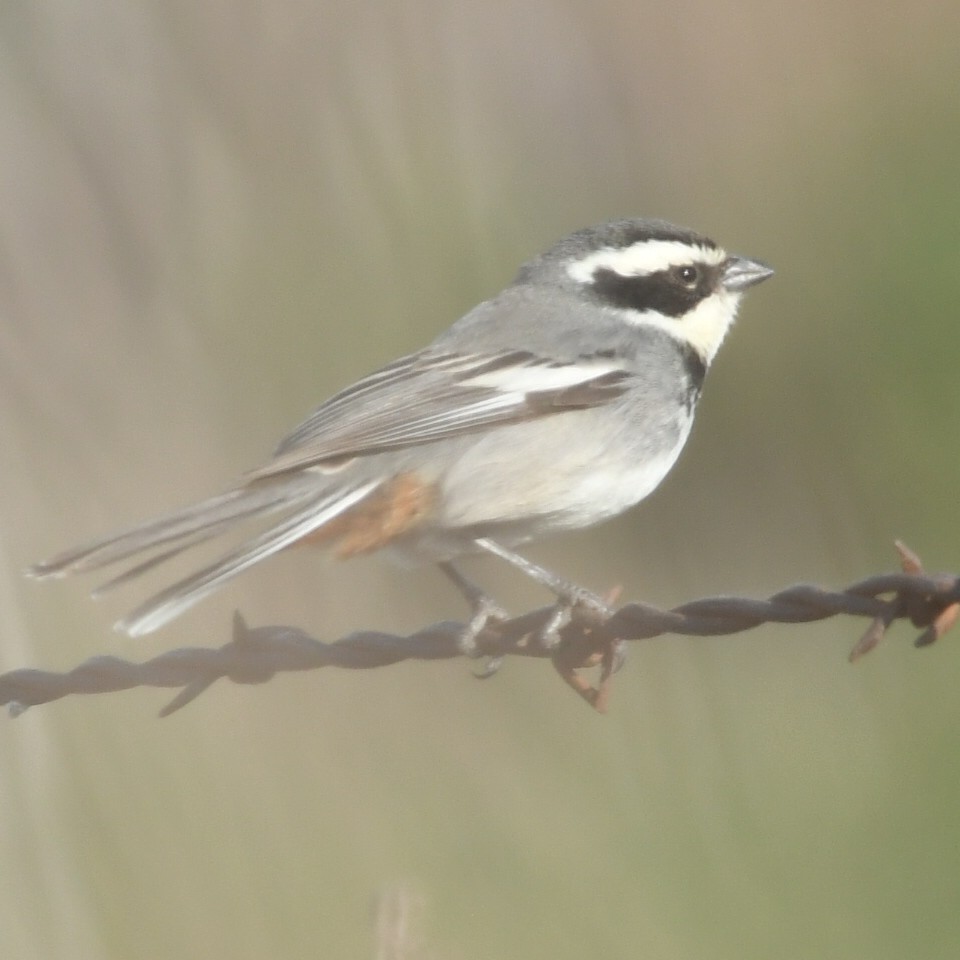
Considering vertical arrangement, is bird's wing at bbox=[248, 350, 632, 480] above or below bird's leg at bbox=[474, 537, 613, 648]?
above

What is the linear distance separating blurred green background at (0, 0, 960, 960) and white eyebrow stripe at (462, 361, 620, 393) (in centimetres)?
109

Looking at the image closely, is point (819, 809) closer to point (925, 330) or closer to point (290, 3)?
point (925, 330)

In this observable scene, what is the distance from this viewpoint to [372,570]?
589 centimetres

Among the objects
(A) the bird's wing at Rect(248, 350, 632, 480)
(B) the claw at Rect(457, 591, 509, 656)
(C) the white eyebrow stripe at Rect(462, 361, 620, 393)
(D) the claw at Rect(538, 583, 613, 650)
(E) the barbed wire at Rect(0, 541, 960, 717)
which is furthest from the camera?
(C) the white eyebrow stripe at Rect(462, 361, 620, 393)

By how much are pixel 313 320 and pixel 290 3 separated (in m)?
1.48

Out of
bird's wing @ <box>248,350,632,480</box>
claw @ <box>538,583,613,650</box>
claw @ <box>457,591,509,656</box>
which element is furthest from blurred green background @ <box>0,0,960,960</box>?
bird's wing @ <box>248,350,632,480</box>

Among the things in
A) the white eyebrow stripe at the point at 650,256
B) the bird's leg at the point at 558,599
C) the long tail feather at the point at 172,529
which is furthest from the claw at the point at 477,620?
the white eyebrow stripe at the point at 650,256

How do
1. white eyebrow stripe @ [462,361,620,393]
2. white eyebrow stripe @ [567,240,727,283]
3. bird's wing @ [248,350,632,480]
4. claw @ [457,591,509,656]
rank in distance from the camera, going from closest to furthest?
claw @ [457,591,509,656], bird's wing @ [248,350,632,480], white eyebrow stripe @ [462,361,620,393], white eyebrow stripe @ [567,240,727,283]

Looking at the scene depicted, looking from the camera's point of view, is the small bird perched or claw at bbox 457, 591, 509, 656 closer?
claw at bbox 457, 591, 509, 656

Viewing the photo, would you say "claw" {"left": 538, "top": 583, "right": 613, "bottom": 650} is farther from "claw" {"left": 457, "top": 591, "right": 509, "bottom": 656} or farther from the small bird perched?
"claw" {"left": 457, "top": 591, "right": 509, "bottom": 656}

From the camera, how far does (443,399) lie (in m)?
4.91

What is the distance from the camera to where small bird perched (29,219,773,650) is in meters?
4.54

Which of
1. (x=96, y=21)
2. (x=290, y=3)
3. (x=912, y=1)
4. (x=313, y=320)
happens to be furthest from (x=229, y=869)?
(x=912, y=1)

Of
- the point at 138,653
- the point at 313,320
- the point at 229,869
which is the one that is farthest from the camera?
the point at 313,320
